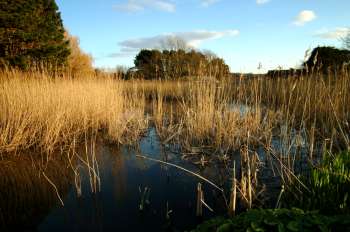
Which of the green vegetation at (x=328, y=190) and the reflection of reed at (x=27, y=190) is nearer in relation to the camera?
the green vegetation at (x=328, y=190)

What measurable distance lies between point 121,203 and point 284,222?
185cm

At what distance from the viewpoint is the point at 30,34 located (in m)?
11.9

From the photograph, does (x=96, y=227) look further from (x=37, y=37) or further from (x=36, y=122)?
(x=37, y=37)

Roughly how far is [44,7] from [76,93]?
31.9 ft

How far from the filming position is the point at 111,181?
11.8ft

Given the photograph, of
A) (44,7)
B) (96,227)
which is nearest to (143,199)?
(96,227)

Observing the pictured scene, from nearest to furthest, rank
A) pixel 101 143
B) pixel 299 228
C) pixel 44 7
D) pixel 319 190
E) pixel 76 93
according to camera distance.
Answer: pixel 299 228
pixel 319 190
pixel 101 143
pixel 76 93
pixel 44 7

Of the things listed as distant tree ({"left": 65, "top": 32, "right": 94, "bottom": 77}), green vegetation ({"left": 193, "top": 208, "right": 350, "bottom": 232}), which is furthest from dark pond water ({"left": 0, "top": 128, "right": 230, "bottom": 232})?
distant tree ({"left": 65, "top": 32, "right": 94, "bottom": 77})

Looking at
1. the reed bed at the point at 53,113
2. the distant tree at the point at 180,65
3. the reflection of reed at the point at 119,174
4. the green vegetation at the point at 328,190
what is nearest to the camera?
the green vegetation at the point at 328,190

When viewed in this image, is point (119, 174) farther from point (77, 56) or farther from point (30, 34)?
point (77, 56)

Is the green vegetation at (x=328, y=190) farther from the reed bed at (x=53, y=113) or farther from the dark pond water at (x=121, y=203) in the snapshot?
the reed bed at (x=53, y=113)

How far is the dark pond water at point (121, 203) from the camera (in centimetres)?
262

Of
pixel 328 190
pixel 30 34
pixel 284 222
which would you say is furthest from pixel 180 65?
pixel 284 222

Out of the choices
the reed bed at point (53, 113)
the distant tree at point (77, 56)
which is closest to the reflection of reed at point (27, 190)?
the reed bed at point (53, 113)
